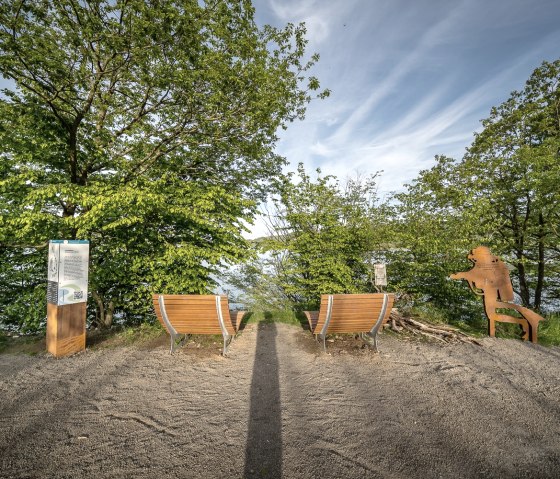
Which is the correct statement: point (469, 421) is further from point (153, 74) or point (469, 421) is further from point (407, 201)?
point (153, 74)

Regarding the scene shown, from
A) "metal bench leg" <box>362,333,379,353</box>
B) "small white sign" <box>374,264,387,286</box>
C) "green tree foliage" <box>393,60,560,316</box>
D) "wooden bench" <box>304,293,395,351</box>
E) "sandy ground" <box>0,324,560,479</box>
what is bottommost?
Answer: "sandy ground" <box>0,324,560,479</box>

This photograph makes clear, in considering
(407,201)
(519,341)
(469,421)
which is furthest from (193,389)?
(407,201)

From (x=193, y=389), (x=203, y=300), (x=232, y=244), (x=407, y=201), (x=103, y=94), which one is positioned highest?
(x=103, y=94)

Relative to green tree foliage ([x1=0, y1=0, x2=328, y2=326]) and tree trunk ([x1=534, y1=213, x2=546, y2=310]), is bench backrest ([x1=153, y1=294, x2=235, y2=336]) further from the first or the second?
tree trunk ([x1=534, y1=213, x2=546, y2=310])

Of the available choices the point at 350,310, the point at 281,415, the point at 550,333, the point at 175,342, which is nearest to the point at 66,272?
the point at 175,342

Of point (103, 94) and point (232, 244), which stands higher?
point (103, 94)

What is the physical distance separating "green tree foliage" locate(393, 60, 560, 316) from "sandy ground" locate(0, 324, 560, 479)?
306 cm

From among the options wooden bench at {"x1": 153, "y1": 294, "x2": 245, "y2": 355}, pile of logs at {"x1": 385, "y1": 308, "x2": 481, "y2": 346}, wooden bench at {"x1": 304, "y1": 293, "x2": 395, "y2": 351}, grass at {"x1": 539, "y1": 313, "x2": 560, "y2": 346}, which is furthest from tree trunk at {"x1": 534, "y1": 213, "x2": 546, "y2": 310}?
wooden bench at {"x1": 153, "y1": 294, "x2": 245, "y2": 355}

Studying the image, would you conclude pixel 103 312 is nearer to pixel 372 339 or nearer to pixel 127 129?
pixel 127 129

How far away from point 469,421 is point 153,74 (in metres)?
7.91

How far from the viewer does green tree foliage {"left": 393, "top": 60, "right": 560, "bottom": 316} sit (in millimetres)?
6980

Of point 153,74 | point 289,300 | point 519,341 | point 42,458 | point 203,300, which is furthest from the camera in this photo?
point 289,300

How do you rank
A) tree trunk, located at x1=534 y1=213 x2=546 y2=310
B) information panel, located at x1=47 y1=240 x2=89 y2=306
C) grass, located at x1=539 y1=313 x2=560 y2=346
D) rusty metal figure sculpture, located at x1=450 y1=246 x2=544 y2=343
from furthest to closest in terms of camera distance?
1. tree trunk, located at x1=534 y1=213 x2=546 y2=310
2. rusty metal figure sculpture, located at x1=450 y1=246 x2=544 y2=343
3. grass, located at x1=539 y1=313 x2=560 y2=346
4. information panel, located at x1=47 y1=240 x2=89 y2=306

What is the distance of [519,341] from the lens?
5059 mm
